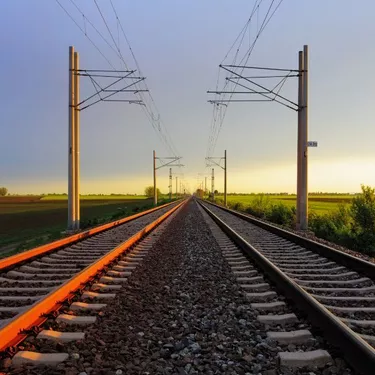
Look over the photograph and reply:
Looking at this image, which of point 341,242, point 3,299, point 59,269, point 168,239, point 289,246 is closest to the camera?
point 3,299

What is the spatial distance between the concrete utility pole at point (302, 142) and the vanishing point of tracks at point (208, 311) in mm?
8670

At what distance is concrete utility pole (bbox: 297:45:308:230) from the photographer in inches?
727

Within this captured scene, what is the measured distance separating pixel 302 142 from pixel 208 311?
1433cm

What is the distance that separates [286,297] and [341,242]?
10984mm

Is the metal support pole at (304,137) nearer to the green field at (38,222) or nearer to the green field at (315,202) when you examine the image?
the green field at (315,202)

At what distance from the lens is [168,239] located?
14.1 m

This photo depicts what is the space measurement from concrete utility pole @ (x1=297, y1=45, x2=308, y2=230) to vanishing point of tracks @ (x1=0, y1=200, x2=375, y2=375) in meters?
8.67

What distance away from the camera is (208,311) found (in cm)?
533

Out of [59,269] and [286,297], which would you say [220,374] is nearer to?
[286,297]

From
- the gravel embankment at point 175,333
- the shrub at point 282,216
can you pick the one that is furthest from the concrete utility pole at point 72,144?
the shrub at point 282,216

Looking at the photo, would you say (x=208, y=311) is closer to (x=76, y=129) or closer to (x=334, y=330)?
(x=334, y=330)

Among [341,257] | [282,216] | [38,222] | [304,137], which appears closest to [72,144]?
[304,137]

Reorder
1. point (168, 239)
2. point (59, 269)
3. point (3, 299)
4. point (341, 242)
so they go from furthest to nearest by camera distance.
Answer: point (341, 242)
point (168, 239)
point (59, 269)
point (3, 299)

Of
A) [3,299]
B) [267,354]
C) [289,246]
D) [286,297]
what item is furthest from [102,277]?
[289,246]
